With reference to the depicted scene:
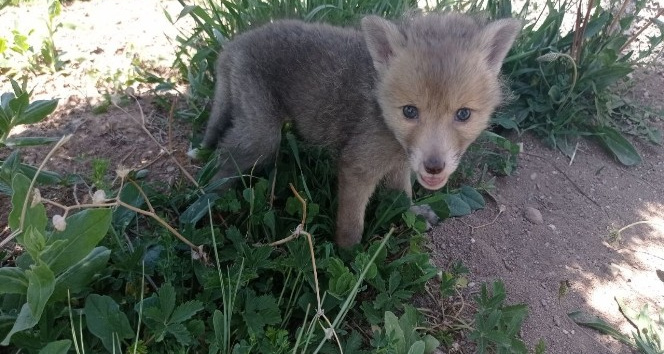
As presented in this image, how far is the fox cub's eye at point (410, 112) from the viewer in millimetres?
2453

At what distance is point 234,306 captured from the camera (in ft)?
7.47

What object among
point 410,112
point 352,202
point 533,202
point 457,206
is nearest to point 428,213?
point 457,206

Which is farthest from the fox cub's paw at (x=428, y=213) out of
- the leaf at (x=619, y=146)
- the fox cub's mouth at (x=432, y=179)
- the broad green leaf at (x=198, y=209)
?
the leaf at (x=619, y=146)

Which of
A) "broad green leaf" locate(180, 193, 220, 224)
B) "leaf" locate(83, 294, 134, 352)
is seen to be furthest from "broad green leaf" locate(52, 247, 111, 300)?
"broad green leaf" locate(180, 193, 220, 224)

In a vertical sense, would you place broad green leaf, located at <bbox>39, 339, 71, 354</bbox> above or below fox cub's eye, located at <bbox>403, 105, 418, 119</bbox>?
below

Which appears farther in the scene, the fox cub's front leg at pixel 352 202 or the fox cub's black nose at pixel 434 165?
the fox cub's front leg at pixel 352 202

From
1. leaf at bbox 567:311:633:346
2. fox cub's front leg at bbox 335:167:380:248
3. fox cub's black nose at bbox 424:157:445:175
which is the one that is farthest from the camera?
fox cub's front leg at bbox 335:167:380:248

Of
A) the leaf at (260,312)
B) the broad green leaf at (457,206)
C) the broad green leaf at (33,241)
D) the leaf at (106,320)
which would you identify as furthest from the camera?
the broad green leaf at (457,206)

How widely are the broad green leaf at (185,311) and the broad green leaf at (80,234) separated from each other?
1.35ft

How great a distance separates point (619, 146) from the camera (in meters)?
3.79

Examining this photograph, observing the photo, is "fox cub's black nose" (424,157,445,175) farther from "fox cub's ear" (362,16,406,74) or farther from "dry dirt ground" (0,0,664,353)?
"dry dirt ground" (0,0,664,353)

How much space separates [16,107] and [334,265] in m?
1.48

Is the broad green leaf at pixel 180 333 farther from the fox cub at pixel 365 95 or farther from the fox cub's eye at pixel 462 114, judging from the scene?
the fox cub's eye at pixel 462 114

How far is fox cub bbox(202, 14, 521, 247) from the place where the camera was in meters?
2.38
